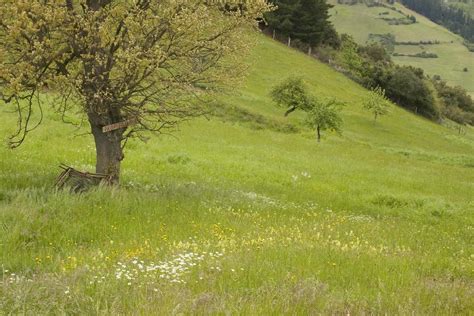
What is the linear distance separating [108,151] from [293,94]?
135ft

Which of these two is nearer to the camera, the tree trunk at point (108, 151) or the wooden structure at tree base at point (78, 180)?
the wooden structure at tree base at point (78, 180)

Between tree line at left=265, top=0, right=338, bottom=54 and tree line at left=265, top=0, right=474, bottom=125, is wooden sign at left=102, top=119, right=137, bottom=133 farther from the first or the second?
tree line at left=265, top=0, right=338, bottom=54

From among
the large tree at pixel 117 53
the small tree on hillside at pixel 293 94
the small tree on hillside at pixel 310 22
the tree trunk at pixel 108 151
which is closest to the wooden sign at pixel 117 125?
the large tree at pixel 117 53

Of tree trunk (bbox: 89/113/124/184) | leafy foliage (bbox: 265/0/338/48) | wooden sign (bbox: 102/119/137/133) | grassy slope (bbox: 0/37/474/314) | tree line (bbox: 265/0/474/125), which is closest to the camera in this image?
grassy slope (bbox: 0/37/474/314)

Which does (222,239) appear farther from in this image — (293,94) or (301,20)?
(301,20)

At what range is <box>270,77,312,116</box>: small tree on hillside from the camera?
52.7 meters

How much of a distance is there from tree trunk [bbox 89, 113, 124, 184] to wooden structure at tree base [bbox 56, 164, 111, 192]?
348 millimetres

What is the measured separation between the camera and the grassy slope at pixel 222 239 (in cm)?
557

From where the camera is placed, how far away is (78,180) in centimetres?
1268

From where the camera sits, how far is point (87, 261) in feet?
24.0

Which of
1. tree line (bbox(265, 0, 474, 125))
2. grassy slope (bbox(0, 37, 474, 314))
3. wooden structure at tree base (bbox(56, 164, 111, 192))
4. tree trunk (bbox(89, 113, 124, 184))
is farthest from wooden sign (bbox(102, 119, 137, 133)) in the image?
tree line (bbox(265, 0, 474, 125))

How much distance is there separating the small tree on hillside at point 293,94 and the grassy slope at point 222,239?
87.3 feet

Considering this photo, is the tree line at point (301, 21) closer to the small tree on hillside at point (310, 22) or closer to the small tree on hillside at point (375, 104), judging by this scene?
the small tree on hillside at point (310, 22)

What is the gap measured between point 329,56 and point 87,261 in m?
87.6
